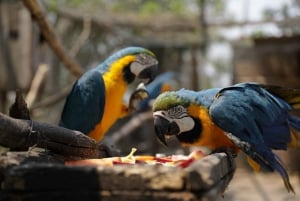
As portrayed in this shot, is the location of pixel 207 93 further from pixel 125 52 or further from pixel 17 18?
pixel 17 18

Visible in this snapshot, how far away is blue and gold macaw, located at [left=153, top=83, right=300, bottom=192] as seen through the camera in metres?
1.75

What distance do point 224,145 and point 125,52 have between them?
83 cm

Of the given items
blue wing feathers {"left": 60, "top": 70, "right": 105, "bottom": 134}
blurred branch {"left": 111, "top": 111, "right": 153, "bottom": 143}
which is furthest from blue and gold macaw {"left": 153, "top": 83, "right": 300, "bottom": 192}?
blurred branch {"left": 111, "top": 111, "right": 153, "bottom": 143}

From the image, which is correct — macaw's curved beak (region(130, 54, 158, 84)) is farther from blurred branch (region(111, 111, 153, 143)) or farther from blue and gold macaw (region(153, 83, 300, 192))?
blurred branch (region(111, 111, 153, 143))

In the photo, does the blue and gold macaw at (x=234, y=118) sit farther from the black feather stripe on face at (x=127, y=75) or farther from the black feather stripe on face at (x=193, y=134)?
the black feather stripe on face at (x=127, y=75)

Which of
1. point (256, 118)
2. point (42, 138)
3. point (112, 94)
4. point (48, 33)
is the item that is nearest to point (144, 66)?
point (112, 94)

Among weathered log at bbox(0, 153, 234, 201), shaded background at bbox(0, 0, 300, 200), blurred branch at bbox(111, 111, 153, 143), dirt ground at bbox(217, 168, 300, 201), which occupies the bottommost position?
dirt ground at bbox(217, 168, 300, 201)

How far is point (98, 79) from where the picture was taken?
229 cm

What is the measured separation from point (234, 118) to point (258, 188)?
328 centimetres

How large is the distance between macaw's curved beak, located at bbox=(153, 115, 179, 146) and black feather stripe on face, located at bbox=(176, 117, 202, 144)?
0.04 metres

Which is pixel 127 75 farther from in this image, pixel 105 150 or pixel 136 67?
pixel 105 150

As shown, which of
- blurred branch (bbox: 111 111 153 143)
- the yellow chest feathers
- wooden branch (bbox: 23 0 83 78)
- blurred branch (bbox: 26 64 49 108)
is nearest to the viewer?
the yellow chest feathers

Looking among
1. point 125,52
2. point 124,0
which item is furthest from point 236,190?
point 124,0

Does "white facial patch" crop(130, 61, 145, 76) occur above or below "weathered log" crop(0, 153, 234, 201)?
below
